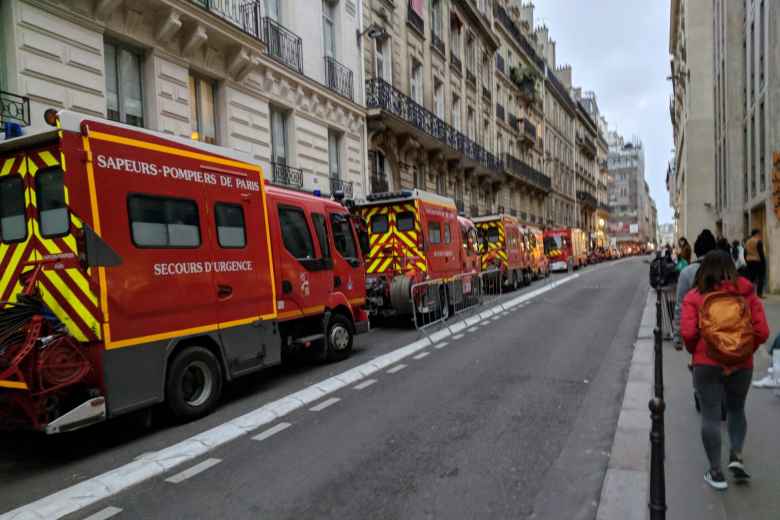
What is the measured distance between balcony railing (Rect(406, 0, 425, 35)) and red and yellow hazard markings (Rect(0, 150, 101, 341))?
72.4 ft

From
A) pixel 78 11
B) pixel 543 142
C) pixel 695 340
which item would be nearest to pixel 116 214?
pixel 695 340

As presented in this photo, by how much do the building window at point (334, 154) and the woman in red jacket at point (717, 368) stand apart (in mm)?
15346

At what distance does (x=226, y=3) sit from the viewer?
13367mm

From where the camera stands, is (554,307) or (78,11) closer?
(78,11)

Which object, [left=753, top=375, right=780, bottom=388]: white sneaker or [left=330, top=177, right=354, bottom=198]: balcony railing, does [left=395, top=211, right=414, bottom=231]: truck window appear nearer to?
[left=330, top=177, right=354, bottom=198]: balcony railing

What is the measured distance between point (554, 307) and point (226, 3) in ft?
39.0

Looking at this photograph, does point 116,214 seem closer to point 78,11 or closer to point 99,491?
point 99,491

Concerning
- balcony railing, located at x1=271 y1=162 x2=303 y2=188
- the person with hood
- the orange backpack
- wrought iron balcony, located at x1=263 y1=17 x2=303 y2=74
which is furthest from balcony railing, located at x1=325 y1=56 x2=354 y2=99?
the orange backpack

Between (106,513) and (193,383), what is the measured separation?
7.53 feet

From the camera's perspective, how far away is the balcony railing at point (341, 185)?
18.1 meters

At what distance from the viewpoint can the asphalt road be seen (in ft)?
13.1

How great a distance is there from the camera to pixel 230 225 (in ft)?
21.9

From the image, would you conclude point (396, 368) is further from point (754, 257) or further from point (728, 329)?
point (754, 257)

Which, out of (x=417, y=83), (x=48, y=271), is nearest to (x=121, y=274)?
(x=48, y=271)
